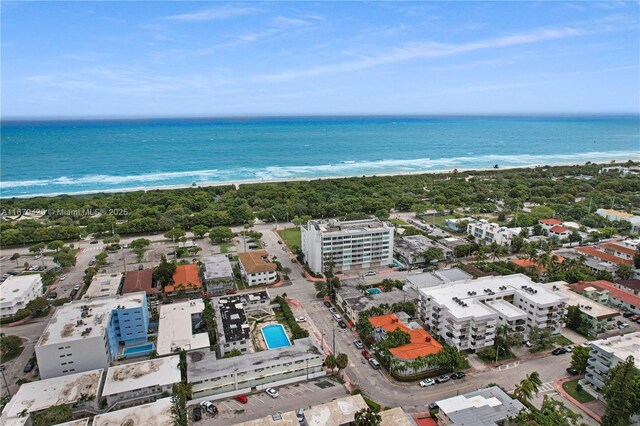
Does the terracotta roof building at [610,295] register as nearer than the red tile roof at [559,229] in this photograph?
Yes

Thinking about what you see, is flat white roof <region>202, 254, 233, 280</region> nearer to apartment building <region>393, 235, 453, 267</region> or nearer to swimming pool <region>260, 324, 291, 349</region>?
swimming pool <region>260, 324, 291, 349</region>

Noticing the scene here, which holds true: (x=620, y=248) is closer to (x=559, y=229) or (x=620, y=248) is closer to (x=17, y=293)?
(x=559, y=229)

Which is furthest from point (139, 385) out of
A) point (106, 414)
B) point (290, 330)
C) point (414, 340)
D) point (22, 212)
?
point (22, 212)

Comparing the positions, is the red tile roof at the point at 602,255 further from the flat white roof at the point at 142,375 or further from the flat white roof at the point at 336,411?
the flat white roof at the point at 142,375

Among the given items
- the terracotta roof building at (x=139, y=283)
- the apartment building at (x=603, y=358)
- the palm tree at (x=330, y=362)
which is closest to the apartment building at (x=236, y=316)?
the palm tree at (x=330, y=362)

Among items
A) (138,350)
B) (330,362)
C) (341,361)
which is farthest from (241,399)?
(138,350)

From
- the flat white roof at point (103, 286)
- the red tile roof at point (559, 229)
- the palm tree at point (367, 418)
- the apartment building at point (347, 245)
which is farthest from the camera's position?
the red tile roof at point (559, 229)
